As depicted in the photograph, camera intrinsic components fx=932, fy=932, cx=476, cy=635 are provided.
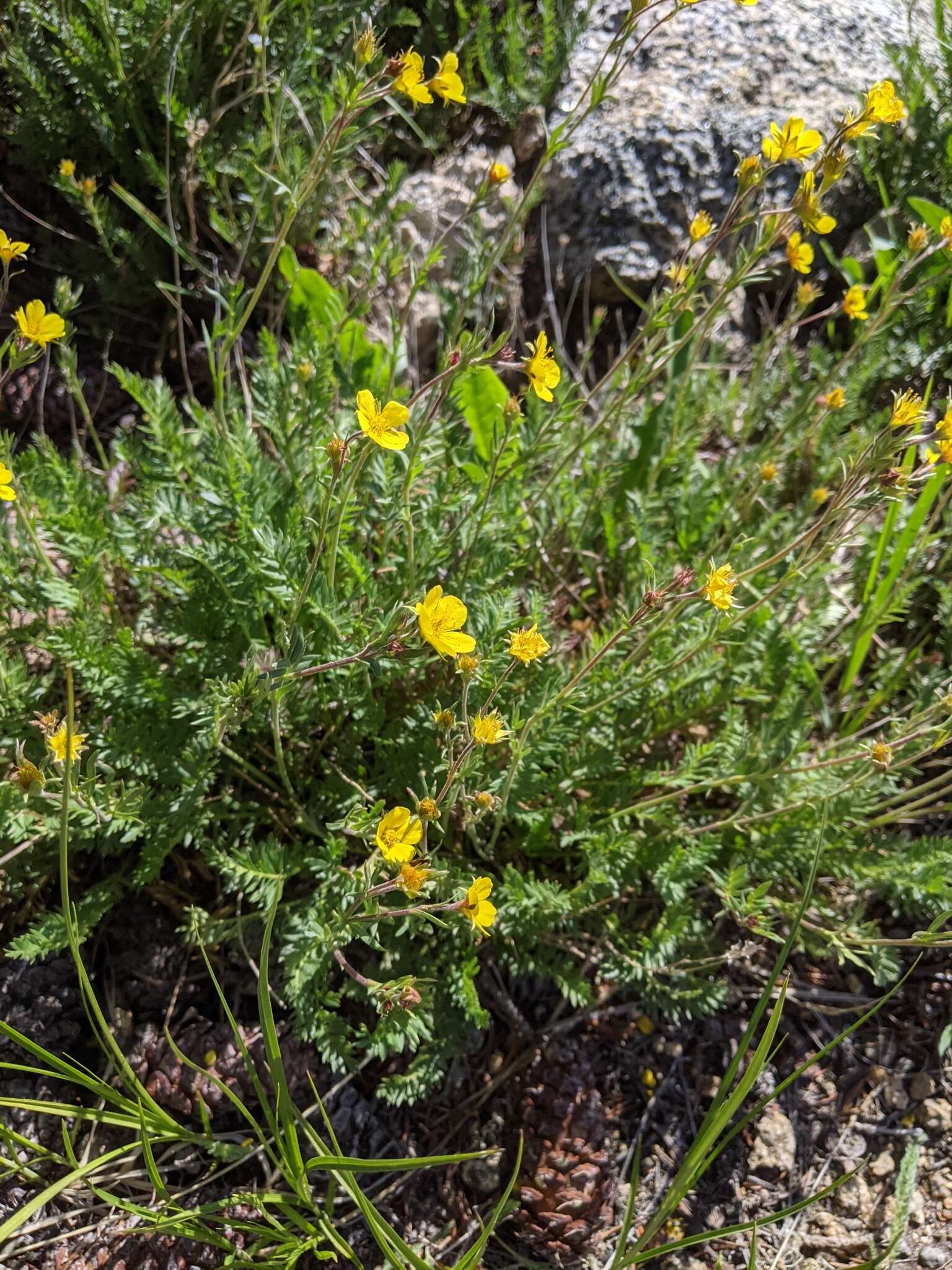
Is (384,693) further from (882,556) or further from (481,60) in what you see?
(481,60)

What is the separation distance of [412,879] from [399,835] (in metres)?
0.10

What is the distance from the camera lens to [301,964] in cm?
208

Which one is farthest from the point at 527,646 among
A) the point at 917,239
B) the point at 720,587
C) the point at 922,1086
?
the point at 922,1086

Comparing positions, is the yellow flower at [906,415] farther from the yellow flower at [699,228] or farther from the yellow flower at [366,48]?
the yellow flower at [366,48]

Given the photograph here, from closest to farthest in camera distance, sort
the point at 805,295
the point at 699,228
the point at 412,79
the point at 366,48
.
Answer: the point at 366,48 < the point at 412,79 < the point at 699,228 < the point at 805,295

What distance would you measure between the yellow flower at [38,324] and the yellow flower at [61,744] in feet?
2.49

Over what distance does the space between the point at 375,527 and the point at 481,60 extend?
1922mm

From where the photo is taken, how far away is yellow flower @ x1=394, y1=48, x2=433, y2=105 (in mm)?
1745

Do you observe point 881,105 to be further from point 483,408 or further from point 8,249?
point 8,249

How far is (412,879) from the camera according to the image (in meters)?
1.58

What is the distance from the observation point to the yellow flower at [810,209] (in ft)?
6.16

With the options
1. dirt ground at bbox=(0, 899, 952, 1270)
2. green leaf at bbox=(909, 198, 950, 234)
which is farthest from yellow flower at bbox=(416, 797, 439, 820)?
green leaf at bbox=(909, 198, 950, 234)

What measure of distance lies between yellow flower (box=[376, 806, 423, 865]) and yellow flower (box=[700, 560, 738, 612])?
2.30 ft

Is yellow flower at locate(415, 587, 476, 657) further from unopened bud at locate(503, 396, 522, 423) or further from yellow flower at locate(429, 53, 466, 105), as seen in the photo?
yellow flower at locate(429, 53, 466, 105)
